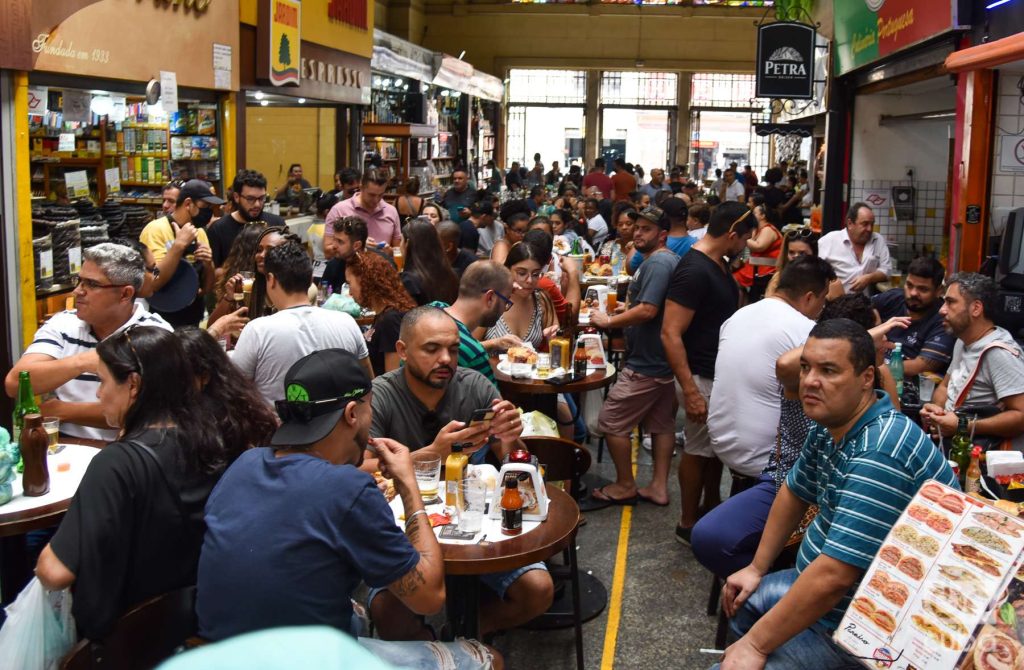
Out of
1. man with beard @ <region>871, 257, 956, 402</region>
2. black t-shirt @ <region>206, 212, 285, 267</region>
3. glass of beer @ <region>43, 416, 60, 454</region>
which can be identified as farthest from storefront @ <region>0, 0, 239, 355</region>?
man with beard @ <region>871, 257, 956, 402</region>

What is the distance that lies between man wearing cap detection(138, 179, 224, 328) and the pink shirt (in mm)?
1341

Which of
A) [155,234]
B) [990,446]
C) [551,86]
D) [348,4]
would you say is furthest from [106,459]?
[551,86]

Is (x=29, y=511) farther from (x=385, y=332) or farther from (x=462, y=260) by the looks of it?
(x=462, y=260)

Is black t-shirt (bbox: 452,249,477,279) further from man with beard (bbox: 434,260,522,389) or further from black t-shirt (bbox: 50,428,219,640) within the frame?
black t-shirt (bbox: 50,428,219,640)

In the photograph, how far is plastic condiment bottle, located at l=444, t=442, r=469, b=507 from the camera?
3898 millimetres

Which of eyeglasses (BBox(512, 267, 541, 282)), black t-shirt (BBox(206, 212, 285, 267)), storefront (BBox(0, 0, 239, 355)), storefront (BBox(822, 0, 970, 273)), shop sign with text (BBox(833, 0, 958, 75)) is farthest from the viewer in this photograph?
storefront (BBox(822, 0, 970, 273))

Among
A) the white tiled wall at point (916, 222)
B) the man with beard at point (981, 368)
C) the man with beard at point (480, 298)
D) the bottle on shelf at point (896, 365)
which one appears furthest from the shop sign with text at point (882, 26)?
the man with beard at point (480, 298)

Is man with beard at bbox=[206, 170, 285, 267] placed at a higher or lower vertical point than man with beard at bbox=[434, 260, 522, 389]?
higher

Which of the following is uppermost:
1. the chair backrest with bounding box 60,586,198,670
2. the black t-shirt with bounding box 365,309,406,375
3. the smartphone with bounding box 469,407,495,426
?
the black t-shirt with bounding box 365,309,406,375

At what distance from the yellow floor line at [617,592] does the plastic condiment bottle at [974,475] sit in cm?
169

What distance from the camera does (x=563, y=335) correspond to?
23.7ft

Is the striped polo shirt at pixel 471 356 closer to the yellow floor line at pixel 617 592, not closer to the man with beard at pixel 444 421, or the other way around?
the man with beard at pixel 444 421

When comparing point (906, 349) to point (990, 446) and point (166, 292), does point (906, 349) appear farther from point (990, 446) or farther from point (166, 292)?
point (166, 292)

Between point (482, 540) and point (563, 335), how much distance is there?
3.63 metres
